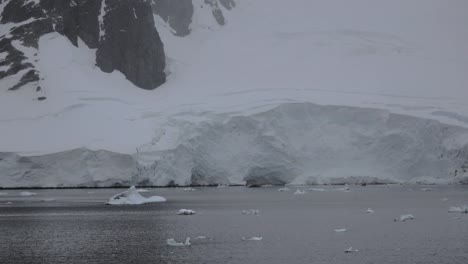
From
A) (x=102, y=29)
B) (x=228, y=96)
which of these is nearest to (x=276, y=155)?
(x=228, y=96)

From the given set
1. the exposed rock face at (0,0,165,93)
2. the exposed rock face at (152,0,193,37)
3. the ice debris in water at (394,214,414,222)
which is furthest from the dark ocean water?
the exposed rock face at (152,0,193,37)

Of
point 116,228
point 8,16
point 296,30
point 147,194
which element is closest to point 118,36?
point 8,16

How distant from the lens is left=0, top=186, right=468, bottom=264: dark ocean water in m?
26.2

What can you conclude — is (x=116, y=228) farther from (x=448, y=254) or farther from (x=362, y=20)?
(x=362, y=20)

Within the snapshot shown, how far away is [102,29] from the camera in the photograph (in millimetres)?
80875

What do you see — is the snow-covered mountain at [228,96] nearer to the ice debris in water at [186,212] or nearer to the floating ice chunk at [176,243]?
the ice debris in water at [186,212]

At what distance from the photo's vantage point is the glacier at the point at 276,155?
59.8m

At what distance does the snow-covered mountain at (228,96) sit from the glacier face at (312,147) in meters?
0.11

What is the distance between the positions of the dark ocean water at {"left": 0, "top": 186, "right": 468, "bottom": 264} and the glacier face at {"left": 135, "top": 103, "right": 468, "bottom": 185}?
353 inches

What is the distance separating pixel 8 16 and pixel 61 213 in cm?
4387

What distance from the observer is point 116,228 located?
116 ft

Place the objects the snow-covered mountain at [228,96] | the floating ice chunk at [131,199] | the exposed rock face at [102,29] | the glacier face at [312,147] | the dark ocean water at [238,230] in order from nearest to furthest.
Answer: the dark ocean water at [238,230] → the floating ice chunk at [131,199] → the snow-covered mountain at [228,96] → the glacier face at [312,147] → the exposed rock face at [102,29]

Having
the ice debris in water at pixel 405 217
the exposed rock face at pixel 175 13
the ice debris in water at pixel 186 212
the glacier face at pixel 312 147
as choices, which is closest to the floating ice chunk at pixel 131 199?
the ice debris in water at pixel 186 212

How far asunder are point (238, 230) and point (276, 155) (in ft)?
98.4
